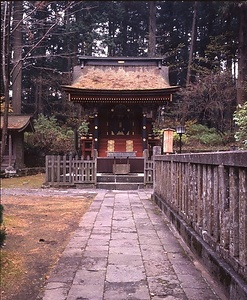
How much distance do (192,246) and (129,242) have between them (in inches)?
36.3

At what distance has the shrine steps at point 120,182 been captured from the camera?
12.6m

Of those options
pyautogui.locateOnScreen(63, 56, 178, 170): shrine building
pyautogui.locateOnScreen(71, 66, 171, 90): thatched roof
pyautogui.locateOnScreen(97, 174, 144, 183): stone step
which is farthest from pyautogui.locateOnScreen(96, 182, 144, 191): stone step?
pyautogui.locateOnScreen(71, 66, 171, 90): thatched roof

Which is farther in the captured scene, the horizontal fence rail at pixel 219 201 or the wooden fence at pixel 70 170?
the wooden fence at pixel 70 170

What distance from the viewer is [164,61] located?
27094mm

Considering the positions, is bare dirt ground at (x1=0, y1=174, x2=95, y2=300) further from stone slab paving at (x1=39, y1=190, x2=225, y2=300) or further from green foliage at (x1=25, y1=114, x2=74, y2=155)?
green foliage at (x1=25, y1=114, x2=74, y2=155)

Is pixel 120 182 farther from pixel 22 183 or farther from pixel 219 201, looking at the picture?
pixel 219 201

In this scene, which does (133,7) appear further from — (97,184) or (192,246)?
(192,246)

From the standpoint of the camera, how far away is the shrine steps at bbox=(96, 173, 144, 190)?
41.3 feet

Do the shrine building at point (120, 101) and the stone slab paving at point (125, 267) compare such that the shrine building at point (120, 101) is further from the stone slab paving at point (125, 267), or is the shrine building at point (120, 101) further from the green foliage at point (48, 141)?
the stone slab paving at point (125, 267)

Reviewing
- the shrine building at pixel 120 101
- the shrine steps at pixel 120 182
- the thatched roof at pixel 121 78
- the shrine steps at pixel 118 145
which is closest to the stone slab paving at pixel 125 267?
the shrine steps at pixel 120 182

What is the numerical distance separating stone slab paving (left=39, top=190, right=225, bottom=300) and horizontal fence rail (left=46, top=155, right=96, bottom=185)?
6.80m

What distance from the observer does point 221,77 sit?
19.2 m

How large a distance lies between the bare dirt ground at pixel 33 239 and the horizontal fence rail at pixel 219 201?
1.70 metres

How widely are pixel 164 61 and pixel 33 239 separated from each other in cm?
2448
